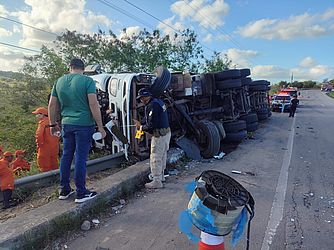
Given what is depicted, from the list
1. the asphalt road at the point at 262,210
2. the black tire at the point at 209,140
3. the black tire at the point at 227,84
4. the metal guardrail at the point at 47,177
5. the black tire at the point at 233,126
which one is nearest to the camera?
the asphalt road at the point at 262,210

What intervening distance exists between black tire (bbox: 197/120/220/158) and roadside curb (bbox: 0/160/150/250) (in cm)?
303

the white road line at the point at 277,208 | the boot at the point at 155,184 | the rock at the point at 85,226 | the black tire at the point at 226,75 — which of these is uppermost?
the black tire at the point at 226,75

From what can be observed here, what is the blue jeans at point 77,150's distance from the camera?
11.2 feet

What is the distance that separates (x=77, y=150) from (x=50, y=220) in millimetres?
860

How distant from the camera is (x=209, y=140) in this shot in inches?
263

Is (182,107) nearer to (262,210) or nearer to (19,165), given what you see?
(262,210)

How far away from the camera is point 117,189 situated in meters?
4.05

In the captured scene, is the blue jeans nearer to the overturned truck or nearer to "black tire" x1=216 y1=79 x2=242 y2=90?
the overturned truck

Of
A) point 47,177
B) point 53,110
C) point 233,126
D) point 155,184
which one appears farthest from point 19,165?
point 233,126

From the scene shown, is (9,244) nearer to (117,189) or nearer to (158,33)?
(117,189)

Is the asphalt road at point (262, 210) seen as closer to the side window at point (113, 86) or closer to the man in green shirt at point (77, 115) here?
the man in green shirt at point (77, 115)

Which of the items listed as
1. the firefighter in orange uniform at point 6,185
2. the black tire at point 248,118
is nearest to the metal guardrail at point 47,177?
the firefighter in orange uniform at point 6,185

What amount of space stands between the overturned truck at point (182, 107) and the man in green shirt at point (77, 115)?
1742 millimetres

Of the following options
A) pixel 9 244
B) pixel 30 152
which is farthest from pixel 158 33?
pixel 9 244
